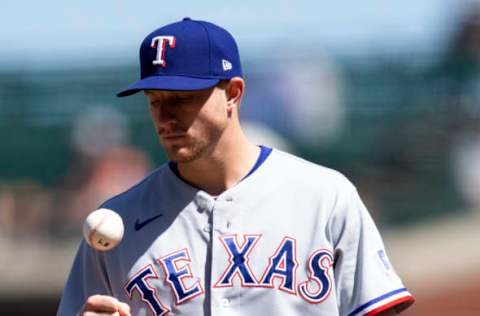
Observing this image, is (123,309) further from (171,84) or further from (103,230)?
(171,84)

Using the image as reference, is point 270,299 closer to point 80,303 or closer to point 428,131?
point 80,303

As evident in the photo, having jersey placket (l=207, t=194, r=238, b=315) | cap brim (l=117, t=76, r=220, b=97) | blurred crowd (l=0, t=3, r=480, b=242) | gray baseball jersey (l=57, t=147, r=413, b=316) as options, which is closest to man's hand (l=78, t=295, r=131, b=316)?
gray baseball jersey (l=57, t=147, r=413, b=316)

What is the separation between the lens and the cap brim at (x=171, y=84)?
373 cm

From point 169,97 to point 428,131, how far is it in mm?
6917

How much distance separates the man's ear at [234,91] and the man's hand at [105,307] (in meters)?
0.72

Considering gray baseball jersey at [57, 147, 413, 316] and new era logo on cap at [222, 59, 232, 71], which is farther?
new era logo on cap at [222, 59, 232, 71]

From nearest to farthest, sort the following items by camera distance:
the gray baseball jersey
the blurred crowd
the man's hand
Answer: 1. the man's hand
2. the gray baseball jersey
3. the blurred crowd

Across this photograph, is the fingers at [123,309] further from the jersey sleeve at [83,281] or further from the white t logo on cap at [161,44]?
the white t logo on cap at [161,44]

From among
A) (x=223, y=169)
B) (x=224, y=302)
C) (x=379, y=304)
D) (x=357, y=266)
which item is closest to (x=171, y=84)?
(x=223, y=169)

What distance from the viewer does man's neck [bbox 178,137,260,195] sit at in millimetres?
3910

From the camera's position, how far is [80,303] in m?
4.00

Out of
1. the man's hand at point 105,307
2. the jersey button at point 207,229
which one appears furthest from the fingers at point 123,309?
the jersey button at point 207,229

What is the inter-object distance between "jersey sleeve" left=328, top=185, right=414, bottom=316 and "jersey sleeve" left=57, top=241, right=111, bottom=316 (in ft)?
2.45

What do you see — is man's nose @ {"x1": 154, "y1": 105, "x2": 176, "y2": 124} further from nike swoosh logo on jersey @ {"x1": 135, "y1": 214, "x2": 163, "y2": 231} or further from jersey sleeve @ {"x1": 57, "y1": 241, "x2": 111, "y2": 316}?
jersey sleeve @ {"x1": 57, "y1": 241, "x2": 111, "y2": 316}
